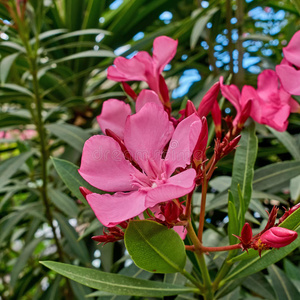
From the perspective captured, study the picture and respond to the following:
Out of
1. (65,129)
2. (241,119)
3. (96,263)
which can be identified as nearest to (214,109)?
(241,119)

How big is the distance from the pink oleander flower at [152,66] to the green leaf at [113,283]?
0.28 m

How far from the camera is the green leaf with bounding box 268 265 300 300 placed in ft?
2.37

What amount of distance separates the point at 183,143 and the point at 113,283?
24 centimetres

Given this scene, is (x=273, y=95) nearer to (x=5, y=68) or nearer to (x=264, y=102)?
(x=264, y=102)

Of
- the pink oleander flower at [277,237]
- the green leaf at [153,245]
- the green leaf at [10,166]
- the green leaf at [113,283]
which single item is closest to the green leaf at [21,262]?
the green leaf at [10,166]

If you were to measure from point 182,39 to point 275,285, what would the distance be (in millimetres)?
965

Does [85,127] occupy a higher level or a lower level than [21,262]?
higher

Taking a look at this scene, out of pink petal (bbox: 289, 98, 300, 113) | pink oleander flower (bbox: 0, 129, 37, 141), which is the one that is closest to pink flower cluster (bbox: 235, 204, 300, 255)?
pink petal (bbox: 289, 98, 300, 113)

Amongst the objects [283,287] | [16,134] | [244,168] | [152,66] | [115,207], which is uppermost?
→ [152,66]

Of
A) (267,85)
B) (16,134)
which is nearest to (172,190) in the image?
(267,85)

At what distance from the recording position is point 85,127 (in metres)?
1.48

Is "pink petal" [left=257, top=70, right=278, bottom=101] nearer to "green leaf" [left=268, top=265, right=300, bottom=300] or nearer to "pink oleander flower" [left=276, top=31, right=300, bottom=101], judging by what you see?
"pink oleander flower" [left=276, top=31, right=300, bottom=101]

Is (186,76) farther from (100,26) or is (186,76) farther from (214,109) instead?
(214,109)

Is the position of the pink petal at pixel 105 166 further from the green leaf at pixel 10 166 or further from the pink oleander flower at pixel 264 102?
the green leaf at pixel 10 166
